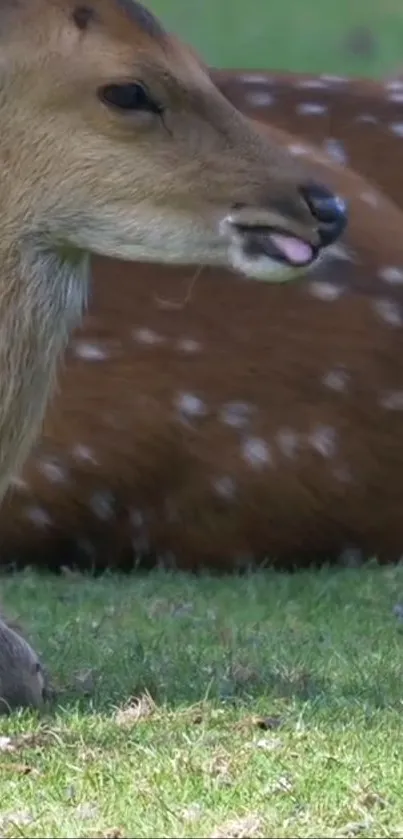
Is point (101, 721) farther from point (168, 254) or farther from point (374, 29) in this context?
point (374, 29)

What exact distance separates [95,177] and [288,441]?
2.26 m

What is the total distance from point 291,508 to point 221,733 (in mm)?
2509

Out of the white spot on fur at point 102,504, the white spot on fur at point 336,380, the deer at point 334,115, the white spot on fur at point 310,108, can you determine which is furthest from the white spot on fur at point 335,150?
the white spot on fur at point 102,504

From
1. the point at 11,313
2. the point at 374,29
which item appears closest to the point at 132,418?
the point at 11,313

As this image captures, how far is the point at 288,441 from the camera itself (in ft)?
24.9

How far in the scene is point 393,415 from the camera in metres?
7.67

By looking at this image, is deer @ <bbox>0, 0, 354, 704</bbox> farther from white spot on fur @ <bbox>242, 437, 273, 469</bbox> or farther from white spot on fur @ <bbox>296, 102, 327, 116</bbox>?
white spot on fur @ <bbox>296, 102, 327, 116</bbox>

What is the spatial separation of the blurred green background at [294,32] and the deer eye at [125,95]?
14.8 meters

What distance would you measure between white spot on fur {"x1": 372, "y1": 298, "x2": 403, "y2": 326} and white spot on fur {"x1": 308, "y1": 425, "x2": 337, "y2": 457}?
37cm

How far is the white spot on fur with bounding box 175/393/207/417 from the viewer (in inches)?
297

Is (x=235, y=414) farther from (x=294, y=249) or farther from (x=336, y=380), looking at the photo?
(x=294, y=249)

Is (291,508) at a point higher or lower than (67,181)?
lower

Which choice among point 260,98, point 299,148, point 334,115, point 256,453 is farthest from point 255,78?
point 256,453

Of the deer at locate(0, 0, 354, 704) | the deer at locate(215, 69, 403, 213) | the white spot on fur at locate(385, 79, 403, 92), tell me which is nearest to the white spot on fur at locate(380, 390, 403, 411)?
the deer at locate(215, 69, 403, 213)
